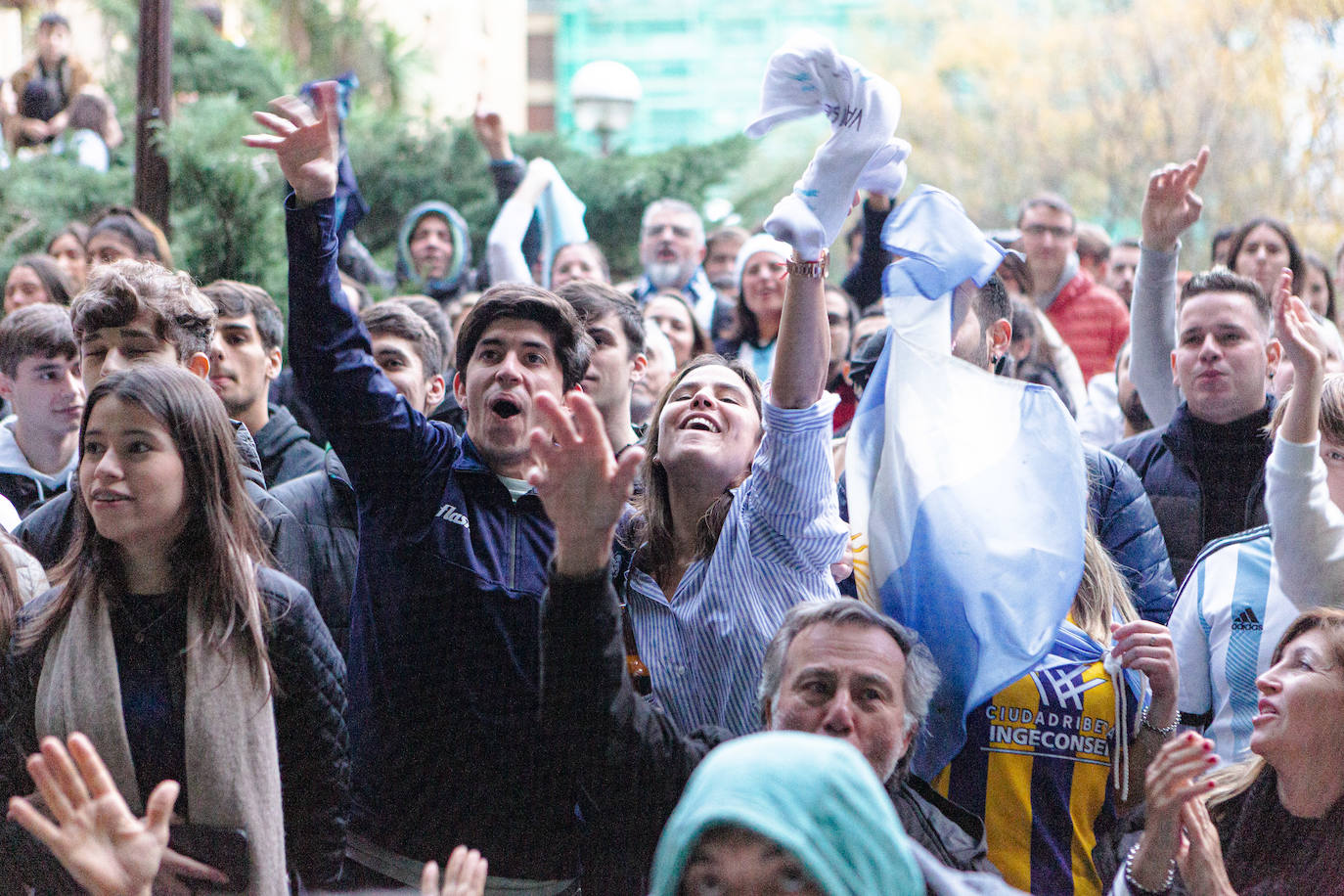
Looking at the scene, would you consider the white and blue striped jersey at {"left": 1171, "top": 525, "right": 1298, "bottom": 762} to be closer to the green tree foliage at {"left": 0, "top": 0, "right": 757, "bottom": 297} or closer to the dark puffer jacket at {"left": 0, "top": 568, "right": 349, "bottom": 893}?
the dark puffer jacket at {"left": 0, "top": 568, "right": 349, "bottom": 893}

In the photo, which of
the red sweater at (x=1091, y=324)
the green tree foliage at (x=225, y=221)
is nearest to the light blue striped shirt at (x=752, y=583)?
the green tree foliage at (x=225, y=221)

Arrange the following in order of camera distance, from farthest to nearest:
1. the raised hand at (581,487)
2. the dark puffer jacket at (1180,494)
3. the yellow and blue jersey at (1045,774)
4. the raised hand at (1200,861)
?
the dark puffer jacket at (1180,494), the yellow and blue jersey at (1045,774), the raised hand at (1200,861), the raised hand at (581,487)

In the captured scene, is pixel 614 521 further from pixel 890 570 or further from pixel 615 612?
pixel 890 570

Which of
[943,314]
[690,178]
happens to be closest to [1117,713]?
[943,314]

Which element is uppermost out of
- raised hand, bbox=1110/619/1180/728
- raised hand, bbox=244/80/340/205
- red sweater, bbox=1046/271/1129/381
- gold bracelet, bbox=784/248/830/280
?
raised hand, bbox=244/80/340/205

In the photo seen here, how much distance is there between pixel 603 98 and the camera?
12.6 metres

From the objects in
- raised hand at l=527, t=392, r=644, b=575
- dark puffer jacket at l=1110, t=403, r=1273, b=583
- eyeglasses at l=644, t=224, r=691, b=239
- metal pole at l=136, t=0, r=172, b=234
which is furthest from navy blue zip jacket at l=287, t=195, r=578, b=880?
eyeglasses at l=644, t=224, r=691, b=239

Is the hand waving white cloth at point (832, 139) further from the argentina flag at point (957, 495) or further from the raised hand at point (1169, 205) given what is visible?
the raised hand at point (1169, 205)

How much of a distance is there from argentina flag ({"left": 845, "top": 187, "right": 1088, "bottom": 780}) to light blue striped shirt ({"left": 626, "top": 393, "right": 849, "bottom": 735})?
17 cm

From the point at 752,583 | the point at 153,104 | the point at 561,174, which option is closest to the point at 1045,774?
the point at 752,583

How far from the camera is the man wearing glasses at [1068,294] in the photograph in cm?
750

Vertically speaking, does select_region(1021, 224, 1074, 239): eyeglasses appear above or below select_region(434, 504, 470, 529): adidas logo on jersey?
above

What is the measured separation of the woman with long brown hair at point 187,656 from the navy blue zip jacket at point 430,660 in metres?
0.20

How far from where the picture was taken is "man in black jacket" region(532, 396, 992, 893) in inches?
100
